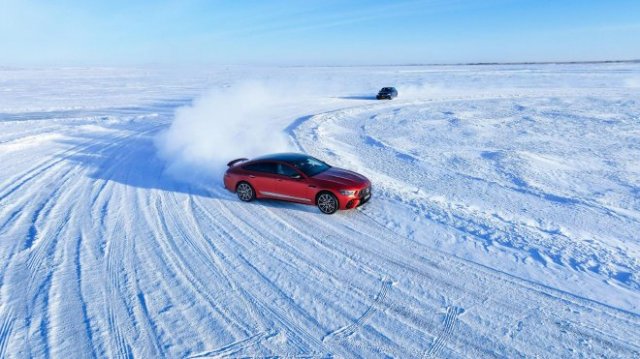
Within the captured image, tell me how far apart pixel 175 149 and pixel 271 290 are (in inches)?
472

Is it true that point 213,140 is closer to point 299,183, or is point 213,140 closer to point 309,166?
point 309,166

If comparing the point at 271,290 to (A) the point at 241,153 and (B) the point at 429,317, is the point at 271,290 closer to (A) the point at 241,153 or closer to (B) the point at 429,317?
(B) the point at 429,317

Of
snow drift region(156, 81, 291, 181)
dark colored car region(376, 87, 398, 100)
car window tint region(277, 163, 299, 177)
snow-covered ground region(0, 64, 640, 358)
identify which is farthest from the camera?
→ dark colored car region(376, 87, 398, 100)

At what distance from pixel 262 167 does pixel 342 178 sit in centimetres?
220

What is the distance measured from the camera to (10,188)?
11.8 m

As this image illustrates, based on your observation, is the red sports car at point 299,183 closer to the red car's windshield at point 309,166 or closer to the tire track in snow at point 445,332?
the red car's windshield at point 309,166

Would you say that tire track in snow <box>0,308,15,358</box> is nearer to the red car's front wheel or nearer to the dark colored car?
the red car's front wheel

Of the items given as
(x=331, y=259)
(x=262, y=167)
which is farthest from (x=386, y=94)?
(x=331, y=259)

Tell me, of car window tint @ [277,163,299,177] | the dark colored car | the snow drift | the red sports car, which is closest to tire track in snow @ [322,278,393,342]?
the red sports car

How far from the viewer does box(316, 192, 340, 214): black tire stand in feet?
31.0

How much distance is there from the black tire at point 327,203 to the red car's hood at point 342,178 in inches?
14.7

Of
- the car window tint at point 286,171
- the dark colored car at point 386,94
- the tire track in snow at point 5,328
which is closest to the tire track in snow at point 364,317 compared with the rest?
the tire track in snow at point 5,328

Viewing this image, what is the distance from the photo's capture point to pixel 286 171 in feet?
33.4

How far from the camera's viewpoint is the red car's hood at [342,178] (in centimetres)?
962
